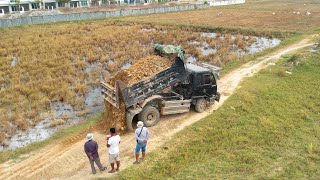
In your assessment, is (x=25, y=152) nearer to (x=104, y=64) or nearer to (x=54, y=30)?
(x=104, y=64)

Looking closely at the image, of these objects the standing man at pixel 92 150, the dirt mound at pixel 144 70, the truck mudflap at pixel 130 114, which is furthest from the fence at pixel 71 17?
the standing man at pixel 92 150

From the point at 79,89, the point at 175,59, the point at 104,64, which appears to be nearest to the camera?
the point at 175,59

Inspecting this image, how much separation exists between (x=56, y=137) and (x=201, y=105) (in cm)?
704

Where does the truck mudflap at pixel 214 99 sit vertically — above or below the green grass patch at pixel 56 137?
above

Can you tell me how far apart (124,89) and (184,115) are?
3837 mm

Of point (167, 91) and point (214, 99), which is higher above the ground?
point (167, 91)

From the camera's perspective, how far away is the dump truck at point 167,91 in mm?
14180

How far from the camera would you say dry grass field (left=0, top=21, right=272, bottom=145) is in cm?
1886

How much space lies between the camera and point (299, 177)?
37.2 ft

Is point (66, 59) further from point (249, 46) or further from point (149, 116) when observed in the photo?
point (249, 46)

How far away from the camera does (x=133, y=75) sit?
48.5 feet

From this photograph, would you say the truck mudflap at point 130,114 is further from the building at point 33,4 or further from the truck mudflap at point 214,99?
the building at point 33,4

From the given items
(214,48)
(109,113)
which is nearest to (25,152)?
(109,113)

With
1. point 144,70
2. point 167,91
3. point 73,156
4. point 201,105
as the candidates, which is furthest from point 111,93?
point 201,105
